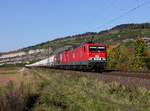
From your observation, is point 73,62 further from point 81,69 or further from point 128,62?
point 128,62

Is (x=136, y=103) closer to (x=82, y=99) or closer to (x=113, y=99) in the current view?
(x=113, y=99)

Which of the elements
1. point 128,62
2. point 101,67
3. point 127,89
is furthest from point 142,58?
point 127,89

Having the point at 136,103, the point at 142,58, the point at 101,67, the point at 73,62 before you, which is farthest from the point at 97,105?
the point at 142,58

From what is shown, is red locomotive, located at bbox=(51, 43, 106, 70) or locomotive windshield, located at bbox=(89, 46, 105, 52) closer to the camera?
red locomotive, located at bbox=(51, 43, 106, 70)

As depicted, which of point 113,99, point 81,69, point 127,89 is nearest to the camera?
point 113,99

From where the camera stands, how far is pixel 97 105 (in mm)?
15867

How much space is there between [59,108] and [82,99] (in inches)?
63.5

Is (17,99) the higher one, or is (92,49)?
(92,49)

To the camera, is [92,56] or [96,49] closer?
[92,56]

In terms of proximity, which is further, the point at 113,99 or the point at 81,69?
the point at 81,69

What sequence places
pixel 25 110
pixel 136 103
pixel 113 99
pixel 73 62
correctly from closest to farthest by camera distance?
pixel 136 103 → pixel 113 99 → pixel 25 110 → pixel 73 62

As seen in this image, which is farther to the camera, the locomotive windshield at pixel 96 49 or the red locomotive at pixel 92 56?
the locomotive windshield at pixel 96 49

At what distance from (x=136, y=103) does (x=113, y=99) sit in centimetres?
193

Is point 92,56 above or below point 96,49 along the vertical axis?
below
